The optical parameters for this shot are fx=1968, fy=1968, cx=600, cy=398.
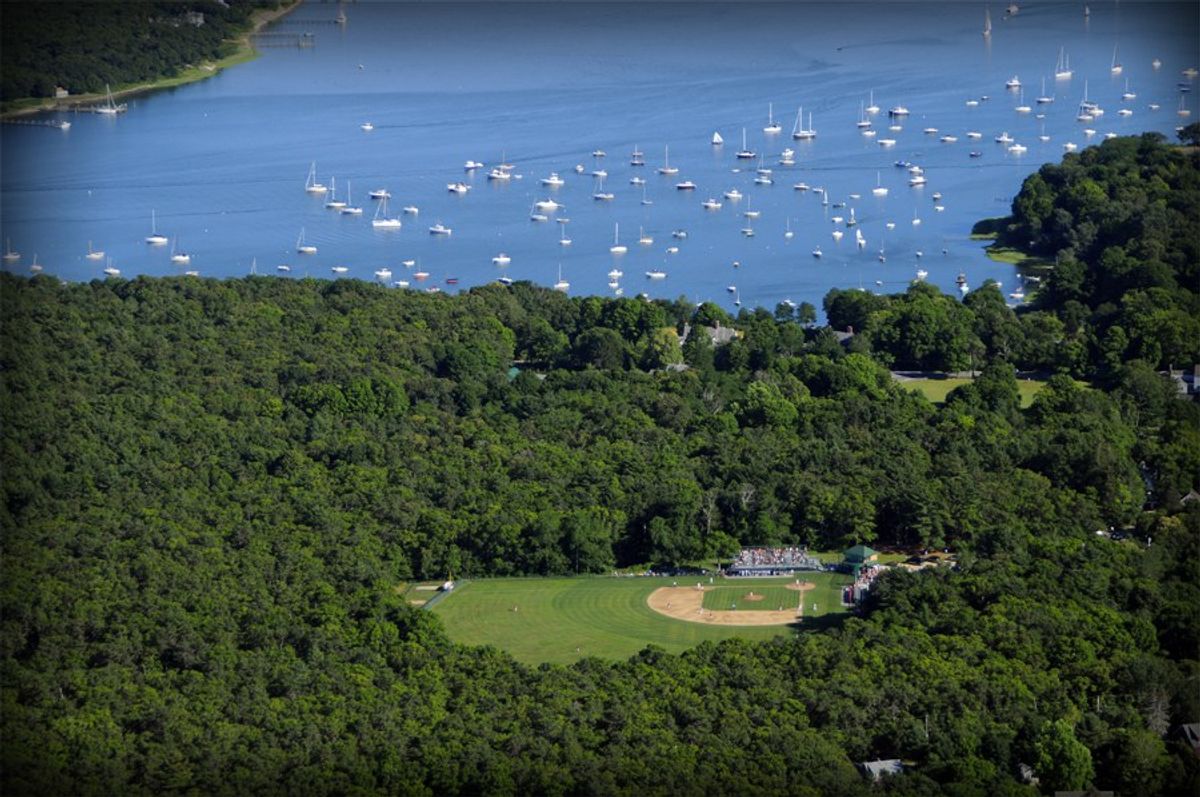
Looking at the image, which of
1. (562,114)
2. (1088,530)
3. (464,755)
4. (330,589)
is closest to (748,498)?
(1088,530)

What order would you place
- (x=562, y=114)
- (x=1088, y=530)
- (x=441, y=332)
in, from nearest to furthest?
(x=1088, y=530), (x=441, y=332), (x=562, y=114)

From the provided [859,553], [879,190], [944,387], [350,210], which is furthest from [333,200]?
[859,553]

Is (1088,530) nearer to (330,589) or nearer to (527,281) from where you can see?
(330,589)

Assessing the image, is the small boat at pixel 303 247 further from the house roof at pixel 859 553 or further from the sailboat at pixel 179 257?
the house roof at pixel 859 553

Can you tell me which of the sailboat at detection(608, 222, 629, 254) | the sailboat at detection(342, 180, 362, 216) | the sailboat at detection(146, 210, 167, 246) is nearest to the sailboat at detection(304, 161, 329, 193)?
the sailboat at detection(342, 180, 362, 216)

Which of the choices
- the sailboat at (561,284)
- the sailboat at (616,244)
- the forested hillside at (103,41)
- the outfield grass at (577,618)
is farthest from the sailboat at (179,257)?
the outfield grass at (577,618)

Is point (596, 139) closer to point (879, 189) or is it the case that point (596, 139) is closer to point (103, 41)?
point (879, 189)
